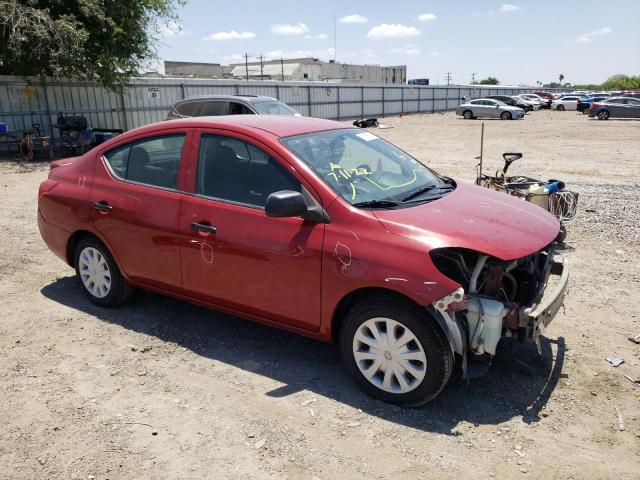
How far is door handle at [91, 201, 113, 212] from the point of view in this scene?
14.7ft

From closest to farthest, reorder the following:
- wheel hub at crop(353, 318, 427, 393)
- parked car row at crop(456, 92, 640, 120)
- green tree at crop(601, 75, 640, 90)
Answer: wheel hub at crop(353, 318, 427, 393) < parked car row at crop(456, 92, 640, 120) < green tree at crop(601, 75, 640, 90)

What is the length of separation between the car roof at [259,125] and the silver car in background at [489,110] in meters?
36.7

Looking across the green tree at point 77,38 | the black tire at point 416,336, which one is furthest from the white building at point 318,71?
the black tire at point 416,336

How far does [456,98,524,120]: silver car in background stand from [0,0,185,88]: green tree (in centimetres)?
2626

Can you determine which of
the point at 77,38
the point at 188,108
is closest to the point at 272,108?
the point at 188,108

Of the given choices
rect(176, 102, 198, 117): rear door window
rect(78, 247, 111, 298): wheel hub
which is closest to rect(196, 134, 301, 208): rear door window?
rect(78, 247, 111, 298): wheel hub

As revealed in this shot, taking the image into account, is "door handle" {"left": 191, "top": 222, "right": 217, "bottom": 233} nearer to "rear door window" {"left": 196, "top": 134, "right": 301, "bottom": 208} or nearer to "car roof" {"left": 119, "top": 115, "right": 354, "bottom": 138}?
"rear door window" {"left": 196, "top": 134, "right": 301, "bottom": 208}

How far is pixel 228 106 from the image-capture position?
12492 millimetres

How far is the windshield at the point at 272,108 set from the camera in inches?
487

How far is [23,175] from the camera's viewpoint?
13797mm

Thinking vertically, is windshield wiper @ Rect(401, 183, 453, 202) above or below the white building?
below

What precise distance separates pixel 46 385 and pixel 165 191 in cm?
162

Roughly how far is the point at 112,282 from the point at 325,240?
90.8 inches

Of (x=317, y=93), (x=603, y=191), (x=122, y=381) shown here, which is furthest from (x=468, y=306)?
(x=317, y=93)
